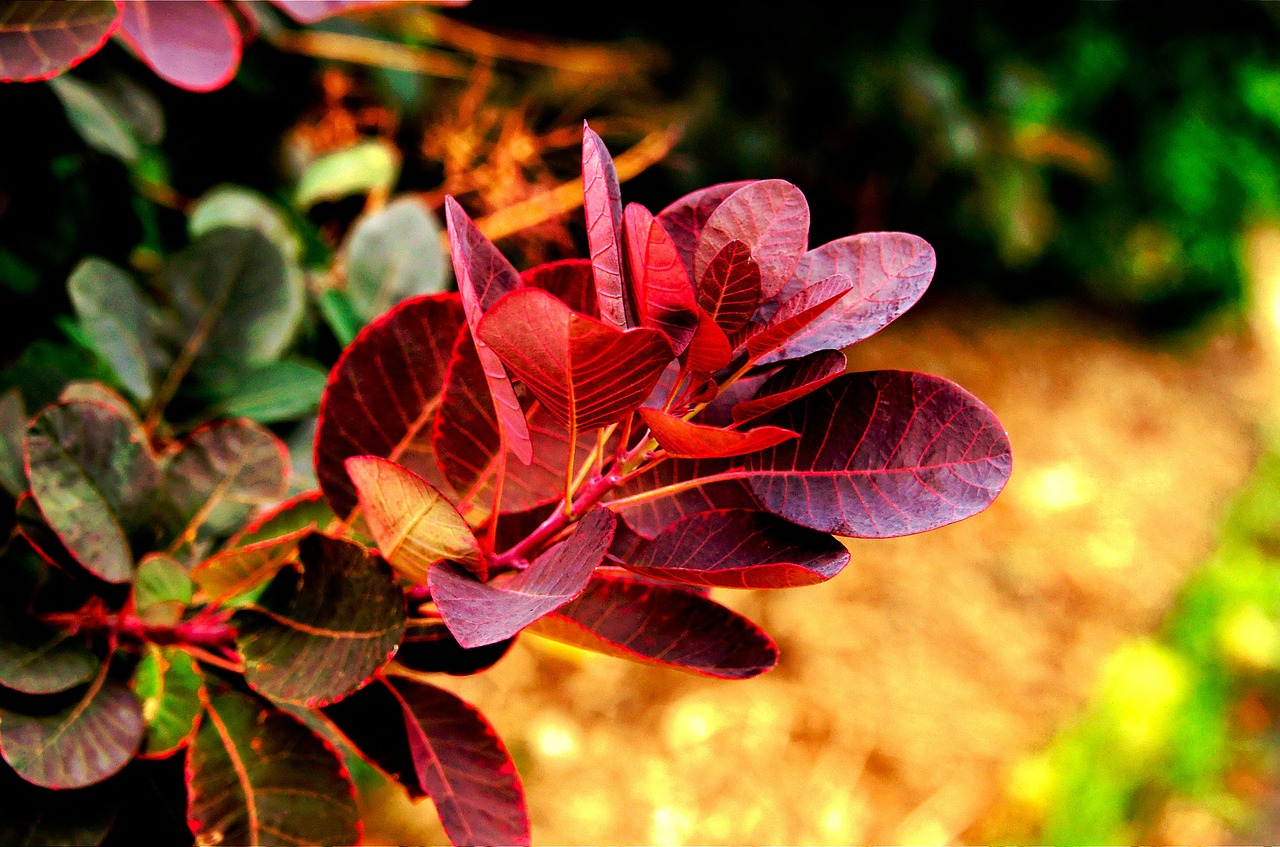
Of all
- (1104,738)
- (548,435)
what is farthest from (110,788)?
(1104,738)

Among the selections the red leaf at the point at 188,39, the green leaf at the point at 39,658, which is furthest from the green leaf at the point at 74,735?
the red leaf at the point at 188,39

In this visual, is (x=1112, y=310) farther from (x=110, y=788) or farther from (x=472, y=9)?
(x=110, y=788)

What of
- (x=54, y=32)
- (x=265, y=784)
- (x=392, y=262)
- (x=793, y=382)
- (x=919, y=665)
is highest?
(x=54, y=32)

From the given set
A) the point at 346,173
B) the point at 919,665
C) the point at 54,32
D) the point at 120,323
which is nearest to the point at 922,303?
the point at 919,665

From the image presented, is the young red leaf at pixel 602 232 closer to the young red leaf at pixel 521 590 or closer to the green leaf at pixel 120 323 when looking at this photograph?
the young red leaf at pixel 521 590

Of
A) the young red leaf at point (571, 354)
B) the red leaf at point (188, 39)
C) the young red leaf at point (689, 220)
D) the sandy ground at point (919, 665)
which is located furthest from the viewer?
the sandy ground at point (919, 665)

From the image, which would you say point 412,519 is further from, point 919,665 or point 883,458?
point 919,665
